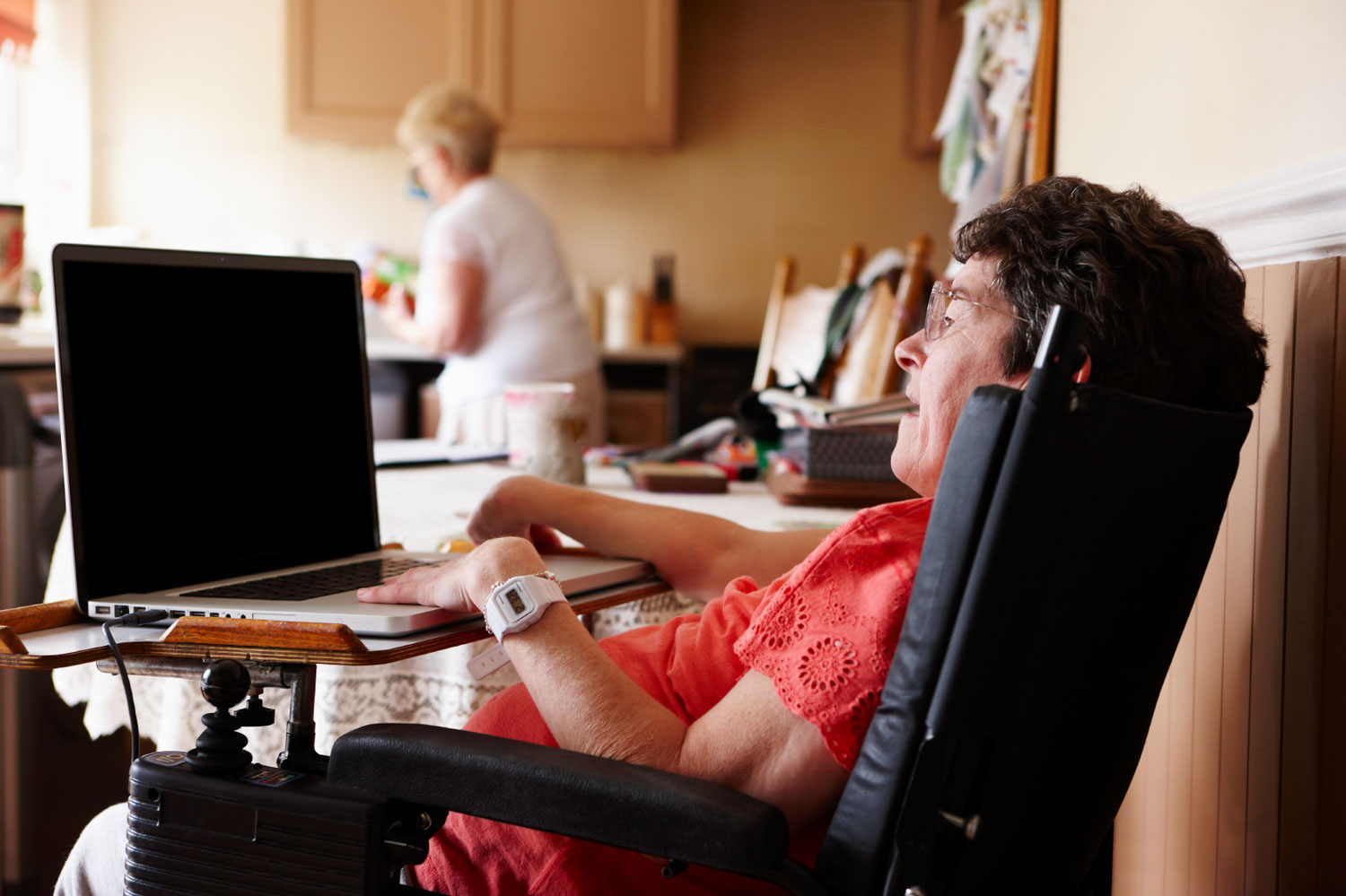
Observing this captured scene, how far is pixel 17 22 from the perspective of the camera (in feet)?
13.1

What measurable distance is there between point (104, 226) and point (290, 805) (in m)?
4.43

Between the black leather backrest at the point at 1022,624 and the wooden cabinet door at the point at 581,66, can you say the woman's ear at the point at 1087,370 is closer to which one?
the black leather backrest at the point at 1022,624

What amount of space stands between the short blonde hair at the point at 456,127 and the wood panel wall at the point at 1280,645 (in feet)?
7.92

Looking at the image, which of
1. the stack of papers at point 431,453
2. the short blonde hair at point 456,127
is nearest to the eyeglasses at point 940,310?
the stack of papers at point 431,453

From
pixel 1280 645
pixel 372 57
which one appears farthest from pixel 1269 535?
pixel 372 57

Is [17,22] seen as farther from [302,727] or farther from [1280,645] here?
[1280,645]

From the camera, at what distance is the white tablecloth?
128 centimetres

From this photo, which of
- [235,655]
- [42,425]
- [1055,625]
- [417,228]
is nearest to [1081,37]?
[1055,625]

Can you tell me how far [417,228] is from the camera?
15.2 ft

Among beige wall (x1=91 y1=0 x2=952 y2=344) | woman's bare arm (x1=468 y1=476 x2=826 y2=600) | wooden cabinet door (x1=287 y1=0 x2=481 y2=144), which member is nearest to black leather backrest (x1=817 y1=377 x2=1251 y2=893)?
woman's bare arm (x1=468 y1=476 x2=826 y2=600)

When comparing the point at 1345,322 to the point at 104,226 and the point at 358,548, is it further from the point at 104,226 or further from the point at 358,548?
the point at 104,226

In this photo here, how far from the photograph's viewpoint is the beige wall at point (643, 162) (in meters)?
4.59

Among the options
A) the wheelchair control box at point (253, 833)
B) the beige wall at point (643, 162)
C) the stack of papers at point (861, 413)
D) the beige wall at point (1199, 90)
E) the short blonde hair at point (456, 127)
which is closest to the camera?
the wheelchair control box at point (253, 833)

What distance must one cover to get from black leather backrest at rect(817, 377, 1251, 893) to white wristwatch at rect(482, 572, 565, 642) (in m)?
0.29
